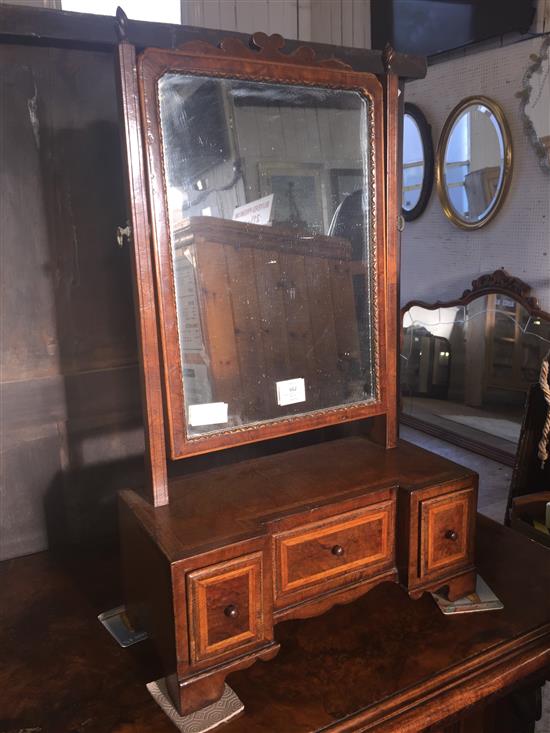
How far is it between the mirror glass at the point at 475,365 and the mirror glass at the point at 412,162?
0.46 metres

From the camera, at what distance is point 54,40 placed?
903mm

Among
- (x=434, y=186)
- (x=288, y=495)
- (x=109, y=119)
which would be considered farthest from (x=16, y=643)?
(x=434, y=186)

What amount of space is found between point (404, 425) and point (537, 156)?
1172mm

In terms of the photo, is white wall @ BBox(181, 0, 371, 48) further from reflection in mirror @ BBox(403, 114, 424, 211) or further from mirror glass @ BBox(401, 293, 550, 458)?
mirror glass @ BBox(401, 293, 550, 458)

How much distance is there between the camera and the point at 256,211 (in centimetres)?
89

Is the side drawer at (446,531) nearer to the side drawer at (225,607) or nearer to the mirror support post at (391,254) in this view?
the mirror support post at (391,254)

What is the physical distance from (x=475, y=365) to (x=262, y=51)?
1.67m

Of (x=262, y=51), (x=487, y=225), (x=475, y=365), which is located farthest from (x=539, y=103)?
(x=262, y=51)

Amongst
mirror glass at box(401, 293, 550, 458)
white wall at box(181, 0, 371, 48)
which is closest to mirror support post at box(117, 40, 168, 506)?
mirror glass at box(401, 293, 550, 458)

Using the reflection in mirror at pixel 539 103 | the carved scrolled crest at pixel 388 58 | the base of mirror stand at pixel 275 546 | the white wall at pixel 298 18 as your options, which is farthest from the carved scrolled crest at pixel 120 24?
the white wall at pixel 298 18

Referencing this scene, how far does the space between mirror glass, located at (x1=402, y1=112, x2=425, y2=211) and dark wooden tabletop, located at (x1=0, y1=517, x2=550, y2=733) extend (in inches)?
71.2

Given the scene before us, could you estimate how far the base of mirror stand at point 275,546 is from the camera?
74 cm

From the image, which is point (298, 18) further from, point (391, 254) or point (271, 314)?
point (271, 314)

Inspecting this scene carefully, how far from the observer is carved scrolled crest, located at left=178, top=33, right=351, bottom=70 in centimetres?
81
